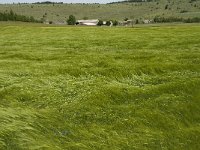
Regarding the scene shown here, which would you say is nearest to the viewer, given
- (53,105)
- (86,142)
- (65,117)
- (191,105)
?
(86,142)

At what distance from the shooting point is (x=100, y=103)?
72.7 feet

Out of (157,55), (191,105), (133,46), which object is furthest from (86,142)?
(133,46)

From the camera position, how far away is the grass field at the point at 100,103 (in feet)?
59.9

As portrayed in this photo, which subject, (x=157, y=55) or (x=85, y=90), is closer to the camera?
(x=85, y=90)

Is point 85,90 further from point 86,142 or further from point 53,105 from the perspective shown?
point 86,142

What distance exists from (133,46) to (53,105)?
1035 inches

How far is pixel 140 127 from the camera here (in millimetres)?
20078

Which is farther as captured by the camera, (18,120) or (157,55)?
(157,55)

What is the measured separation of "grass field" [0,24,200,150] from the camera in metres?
18.2

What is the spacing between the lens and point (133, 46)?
46.6 meters

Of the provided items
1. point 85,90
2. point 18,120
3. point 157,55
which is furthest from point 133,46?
Answer: point 18,120

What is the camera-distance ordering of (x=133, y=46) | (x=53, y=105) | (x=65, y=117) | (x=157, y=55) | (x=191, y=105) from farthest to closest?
(x=133, y=46), (x=157, y=55), (x=191, y=105), (x=53, y=105), (x=65, y=117)

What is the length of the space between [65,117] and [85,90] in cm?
412

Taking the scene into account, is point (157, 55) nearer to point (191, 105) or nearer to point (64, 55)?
point (64, 55)
